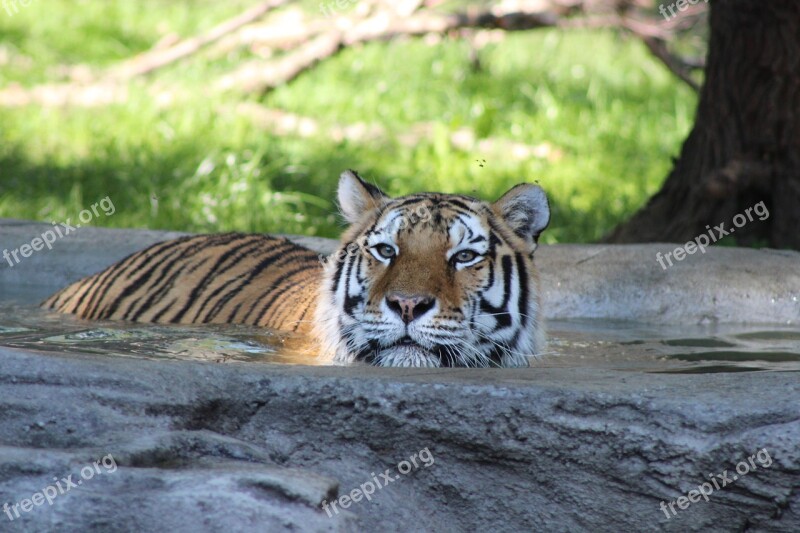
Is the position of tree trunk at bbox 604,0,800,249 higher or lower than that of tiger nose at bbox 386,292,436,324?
higher

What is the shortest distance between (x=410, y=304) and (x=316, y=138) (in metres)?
5.00

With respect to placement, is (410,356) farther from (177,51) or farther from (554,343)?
(177,51)

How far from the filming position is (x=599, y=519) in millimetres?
2441

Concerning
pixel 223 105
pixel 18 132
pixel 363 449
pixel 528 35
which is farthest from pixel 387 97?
pixel 363 449

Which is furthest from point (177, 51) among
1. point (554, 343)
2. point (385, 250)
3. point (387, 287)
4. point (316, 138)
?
point (387, 287)

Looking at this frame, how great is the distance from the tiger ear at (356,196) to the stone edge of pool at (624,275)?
1.34 m

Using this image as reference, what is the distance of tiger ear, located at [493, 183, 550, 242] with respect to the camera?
3.52 meters

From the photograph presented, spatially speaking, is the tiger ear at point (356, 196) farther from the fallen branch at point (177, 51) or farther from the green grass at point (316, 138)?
the fallen branch at point (177, 51)

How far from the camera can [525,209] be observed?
3547 millimetres

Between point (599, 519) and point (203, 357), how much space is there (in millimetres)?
1378

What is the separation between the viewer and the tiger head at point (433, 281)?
3111 millimetres

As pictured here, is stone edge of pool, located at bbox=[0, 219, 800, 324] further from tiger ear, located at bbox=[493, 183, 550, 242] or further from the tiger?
tiger ear, located at bbox=[493, 183, 550, 242]

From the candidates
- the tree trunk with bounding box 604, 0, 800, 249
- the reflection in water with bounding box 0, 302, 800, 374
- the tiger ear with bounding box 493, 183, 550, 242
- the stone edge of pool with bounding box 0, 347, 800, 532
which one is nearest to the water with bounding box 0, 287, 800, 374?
the reflection in water with bounding box 0, 302, 800, 374

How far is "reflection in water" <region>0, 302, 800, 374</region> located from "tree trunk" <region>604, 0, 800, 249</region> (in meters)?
1.22
